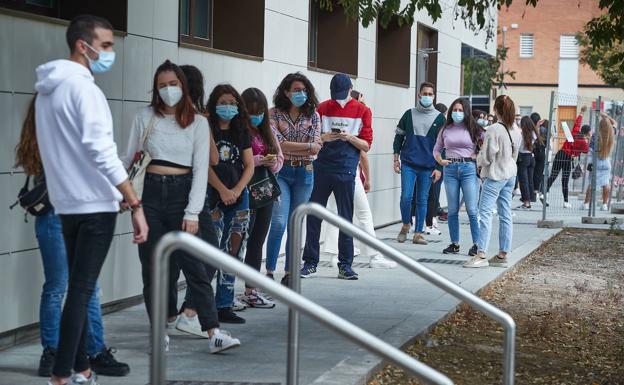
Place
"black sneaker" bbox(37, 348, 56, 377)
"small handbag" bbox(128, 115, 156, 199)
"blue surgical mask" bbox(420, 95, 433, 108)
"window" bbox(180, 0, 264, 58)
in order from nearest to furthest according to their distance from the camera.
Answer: "black sneaker" bbox(37, 348, 56, 377)
"small handbag" bbox(128, 115, 156, 199)
"window" bbox(180, 0, 264, 58)
"blue surgical mask" bbox(420, 95, 433, 108)

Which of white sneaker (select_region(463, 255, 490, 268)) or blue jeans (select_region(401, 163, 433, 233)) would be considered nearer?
white sneaker (select_region(463, 255, 490, 268))

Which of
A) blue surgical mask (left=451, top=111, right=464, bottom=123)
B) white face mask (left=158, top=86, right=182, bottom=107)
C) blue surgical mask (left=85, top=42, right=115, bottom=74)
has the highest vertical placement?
blue surgical mask (left=85, top=42, right=115, bottom=74)

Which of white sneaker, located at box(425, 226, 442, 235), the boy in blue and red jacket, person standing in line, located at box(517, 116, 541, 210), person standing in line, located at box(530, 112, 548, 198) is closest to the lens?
the boy in blue and red jacket

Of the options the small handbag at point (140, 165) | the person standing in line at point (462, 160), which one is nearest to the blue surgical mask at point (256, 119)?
the small handbag at point (140, 165)

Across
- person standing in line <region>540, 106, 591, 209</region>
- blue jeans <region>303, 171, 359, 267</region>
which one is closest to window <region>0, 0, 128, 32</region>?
blue jeans <region>303, 171, 359, 267</region>

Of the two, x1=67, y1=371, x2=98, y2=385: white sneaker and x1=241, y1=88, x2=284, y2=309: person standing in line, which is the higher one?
x1=241, y1=88, x2=284, y2=309: person standing in line

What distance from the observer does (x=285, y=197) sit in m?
9.68

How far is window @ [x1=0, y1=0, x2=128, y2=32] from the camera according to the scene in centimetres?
798

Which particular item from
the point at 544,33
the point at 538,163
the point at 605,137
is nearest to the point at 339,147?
the point at 605,137

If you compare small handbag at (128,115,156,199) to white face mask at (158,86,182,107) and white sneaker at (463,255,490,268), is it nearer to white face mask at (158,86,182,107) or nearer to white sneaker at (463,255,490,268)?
white face mask at (158,86,182,107)

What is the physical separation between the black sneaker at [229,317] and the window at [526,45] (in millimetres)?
65393

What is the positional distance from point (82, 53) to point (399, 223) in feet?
41.0

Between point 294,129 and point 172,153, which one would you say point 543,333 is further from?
point 172,153

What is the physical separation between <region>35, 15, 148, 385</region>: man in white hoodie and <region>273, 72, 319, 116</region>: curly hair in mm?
3902
